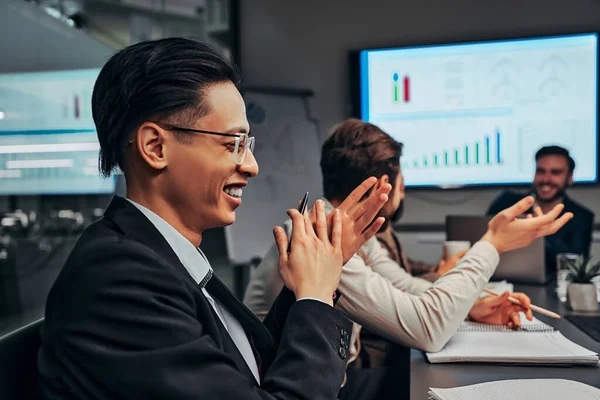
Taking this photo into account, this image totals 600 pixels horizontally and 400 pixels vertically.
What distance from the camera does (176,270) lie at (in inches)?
30.2

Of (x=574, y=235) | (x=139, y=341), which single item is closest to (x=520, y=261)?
(x=574, y=235)

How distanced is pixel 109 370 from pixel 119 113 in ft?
1.21

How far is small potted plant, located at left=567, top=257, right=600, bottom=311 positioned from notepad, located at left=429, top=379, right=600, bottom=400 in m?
0.79

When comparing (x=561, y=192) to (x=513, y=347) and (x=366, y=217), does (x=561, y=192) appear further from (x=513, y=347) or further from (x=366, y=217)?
(x=366, y=217)

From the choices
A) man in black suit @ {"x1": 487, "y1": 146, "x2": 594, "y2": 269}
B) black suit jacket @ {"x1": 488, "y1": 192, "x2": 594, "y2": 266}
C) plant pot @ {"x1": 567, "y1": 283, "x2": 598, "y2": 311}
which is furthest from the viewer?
man in black suit @ {"x1": 487, "y1": 146, "x2": 594, "y2": 269}

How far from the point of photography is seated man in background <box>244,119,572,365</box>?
4.21 ft

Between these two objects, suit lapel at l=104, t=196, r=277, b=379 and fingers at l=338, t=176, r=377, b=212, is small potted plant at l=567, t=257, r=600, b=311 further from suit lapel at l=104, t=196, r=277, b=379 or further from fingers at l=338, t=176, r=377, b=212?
suit lapel at l=104, t=196, r=277, b=379

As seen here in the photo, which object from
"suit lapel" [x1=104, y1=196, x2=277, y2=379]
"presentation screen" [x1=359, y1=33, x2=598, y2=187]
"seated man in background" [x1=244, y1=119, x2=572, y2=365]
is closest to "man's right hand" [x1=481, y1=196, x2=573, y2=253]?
"seated man in background" [x1=244, y1=119, x2=572, y2=365]

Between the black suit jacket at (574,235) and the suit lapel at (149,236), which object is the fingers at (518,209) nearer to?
the suit lapel at (149,236)

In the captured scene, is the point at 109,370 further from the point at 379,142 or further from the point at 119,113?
the point at 379,142

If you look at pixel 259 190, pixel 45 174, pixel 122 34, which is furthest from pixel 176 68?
pixel 259 190

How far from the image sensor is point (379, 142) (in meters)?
1.70

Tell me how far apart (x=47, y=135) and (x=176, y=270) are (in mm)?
2181

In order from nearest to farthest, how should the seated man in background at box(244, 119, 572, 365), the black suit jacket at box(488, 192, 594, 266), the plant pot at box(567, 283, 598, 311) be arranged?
the seated man in background at box(244, 119, 572, 365) < the plant pot at box(567, 283, 598, 311) < the black suit jacket at box(488, 192, 594, 266)
